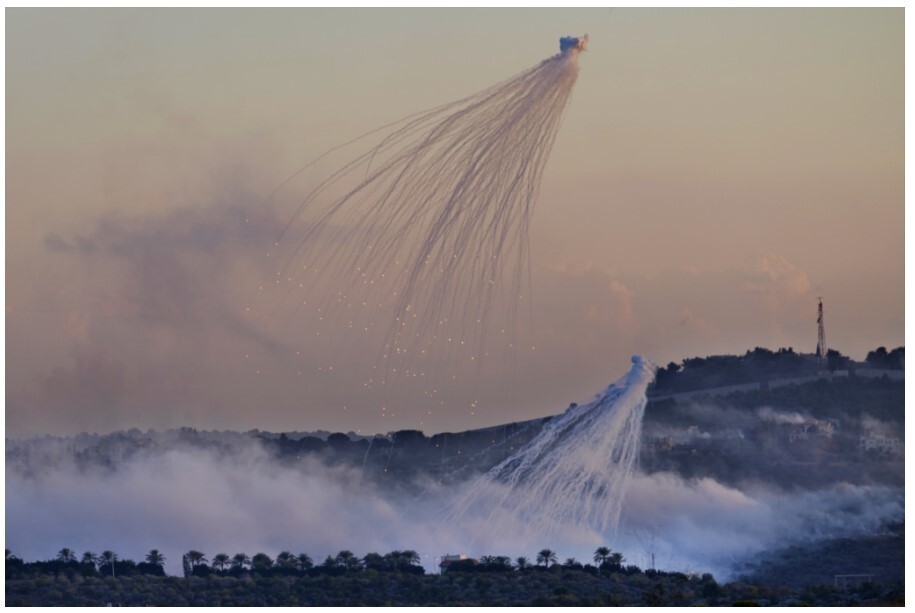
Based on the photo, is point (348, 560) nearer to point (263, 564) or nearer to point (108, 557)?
point (263, 564)

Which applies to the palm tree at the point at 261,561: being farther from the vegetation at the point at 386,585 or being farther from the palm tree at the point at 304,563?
the palm tree at the point at 304,563

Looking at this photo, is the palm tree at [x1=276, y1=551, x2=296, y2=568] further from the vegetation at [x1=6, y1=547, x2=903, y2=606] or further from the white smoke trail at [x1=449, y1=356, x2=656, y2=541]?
the white smoke trail at [x1=449, y1=356, x2=656, y2=541]

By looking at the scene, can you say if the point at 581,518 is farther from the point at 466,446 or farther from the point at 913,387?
the point at 913,387

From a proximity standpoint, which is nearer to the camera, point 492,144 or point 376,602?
point 492,144

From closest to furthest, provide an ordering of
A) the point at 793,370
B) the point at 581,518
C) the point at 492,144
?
the point at 492,144
the point at 581,518
the point at 793,370

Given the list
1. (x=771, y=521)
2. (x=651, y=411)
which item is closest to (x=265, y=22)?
(x=651, y=411)

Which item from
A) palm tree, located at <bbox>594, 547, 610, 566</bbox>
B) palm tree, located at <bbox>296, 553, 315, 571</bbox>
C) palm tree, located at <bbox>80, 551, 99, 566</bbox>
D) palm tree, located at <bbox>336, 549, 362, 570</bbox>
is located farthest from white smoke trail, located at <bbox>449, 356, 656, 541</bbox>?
palm tree, located at <bbox>80, 551, 99, 566</bbox>
